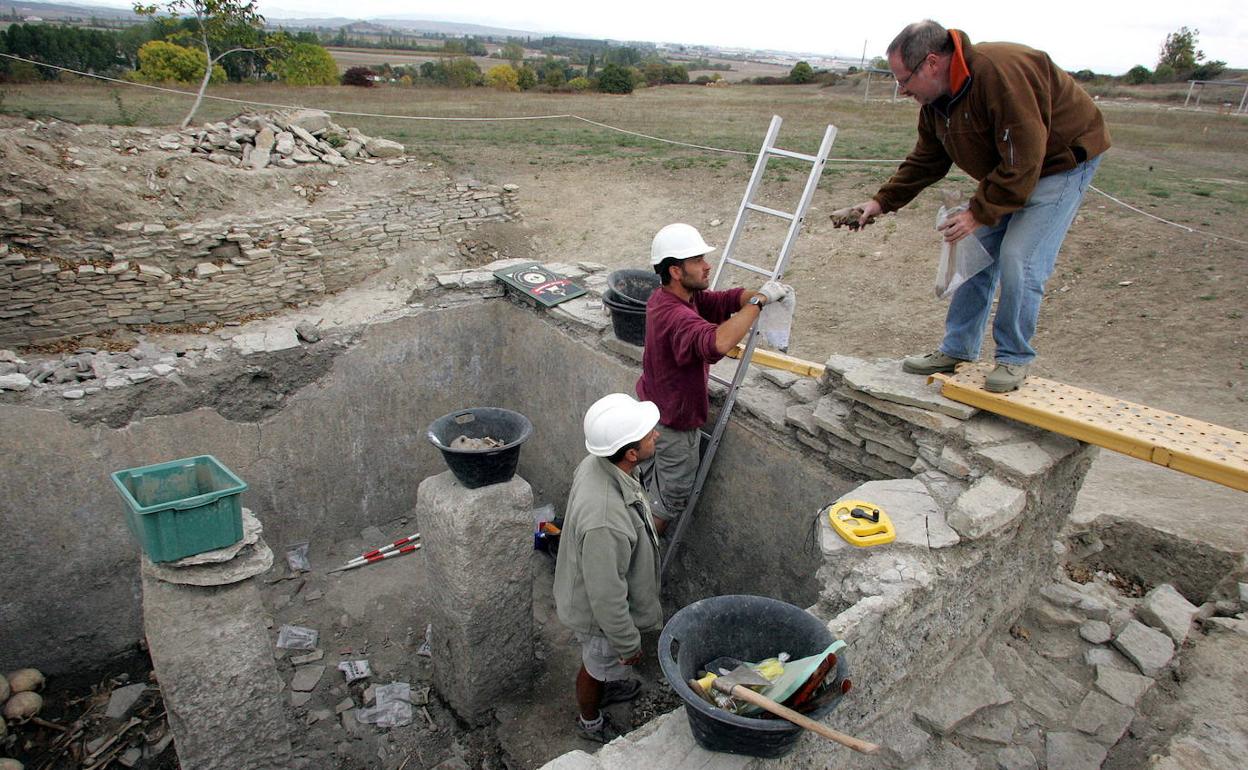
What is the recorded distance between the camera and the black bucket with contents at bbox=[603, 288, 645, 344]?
16.8ft

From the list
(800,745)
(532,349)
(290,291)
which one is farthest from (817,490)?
(290,291)

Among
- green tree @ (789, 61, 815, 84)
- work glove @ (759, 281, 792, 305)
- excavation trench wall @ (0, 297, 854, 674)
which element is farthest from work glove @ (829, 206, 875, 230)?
green tree @ (789, 61, 815, 84)

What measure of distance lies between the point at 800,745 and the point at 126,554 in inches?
187

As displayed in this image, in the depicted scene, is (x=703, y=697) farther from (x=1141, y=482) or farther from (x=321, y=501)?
(x=1141, y=482)

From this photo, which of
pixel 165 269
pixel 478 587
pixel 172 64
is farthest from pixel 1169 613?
pixel 172 64

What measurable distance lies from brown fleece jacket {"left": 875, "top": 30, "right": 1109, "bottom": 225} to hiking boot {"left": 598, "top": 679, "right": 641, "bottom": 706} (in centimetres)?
333

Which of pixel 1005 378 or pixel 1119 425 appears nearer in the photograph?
pixel 1119 425

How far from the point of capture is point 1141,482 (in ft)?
19.2

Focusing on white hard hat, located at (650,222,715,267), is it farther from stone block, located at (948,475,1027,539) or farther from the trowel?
the trowel

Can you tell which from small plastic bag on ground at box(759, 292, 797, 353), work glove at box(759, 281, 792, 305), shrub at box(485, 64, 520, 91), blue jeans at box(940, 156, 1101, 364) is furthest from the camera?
shrub at box(485, 64, 520, 91)

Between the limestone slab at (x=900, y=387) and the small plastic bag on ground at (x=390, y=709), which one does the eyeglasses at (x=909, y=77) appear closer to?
the limestone slab at (x=900, y=387)

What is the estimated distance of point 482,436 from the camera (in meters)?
4.54

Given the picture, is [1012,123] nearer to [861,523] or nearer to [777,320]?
[777,320]

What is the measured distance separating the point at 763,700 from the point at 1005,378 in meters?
2.33
